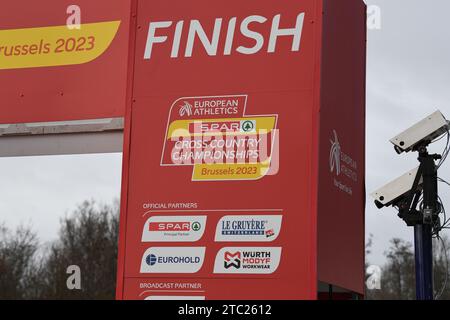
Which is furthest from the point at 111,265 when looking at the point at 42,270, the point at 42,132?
the point at 42,132

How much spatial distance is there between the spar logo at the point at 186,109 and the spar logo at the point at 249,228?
2.32 feet

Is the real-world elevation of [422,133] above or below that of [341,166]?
above

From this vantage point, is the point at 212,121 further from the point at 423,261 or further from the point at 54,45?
the point at 423,261

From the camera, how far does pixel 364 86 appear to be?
649 centimetres

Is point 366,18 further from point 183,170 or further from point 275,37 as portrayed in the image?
point 183,170

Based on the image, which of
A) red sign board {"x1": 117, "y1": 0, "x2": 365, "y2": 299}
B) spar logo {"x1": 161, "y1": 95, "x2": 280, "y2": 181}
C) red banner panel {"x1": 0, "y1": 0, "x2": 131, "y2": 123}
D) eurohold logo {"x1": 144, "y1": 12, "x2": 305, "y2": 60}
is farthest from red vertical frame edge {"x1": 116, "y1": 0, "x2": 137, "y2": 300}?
red banner panel {"x1": 0, "y1": 0, "x2": 131, "y2": 123}

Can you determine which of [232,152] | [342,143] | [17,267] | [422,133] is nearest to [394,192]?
[422,133]

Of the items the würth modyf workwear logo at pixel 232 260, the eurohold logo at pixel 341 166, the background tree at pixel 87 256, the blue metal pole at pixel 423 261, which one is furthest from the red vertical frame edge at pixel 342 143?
the background tree at pixel 87 256

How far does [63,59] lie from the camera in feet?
21.4

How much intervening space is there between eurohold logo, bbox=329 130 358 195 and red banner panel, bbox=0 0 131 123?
5.51 ft

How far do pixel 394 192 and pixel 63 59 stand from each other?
2.84m

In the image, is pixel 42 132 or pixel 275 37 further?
pixel 42 132
